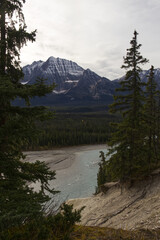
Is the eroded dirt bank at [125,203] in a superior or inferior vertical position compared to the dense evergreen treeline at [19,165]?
inferior

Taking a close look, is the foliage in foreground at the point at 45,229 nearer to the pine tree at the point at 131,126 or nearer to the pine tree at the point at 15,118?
the pine tree at the point at 15,118

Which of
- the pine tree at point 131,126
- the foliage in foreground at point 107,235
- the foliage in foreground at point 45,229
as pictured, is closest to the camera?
the foliage in foreground at point 45,229

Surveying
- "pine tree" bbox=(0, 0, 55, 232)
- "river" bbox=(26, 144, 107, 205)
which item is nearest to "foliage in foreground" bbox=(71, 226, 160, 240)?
"pine tree" bbox=(0, 0, 55, 232)

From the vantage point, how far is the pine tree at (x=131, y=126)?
15336mm

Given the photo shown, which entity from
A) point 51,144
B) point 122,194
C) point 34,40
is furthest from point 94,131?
point 34,40

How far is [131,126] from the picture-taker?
50.8ft

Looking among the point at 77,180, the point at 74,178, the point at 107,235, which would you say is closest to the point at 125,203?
the point at 107,235

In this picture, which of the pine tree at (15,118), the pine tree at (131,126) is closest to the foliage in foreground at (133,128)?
the pine tree at (131,126)

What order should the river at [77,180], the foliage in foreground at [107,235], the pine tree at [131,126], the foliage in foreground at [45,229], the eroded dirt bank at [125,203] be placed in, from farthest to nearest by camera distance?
the river at [77,180], the pine tree at [131,126], the eroded dirt bank at [125,203], the foliage in foreground at [107,235], the foliage in foreground at [45,229]

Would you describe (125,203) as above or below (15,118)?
below

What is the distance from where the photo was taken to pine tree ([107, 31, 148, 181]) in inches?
604

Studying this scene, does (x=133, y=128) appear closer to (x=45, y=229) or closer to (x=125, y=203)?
(x=125, y=203)

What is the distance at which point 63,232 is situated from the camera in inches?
150

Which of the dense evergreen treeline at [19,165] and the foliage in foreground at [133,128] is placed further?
the foliage in foreground at [133,128]
